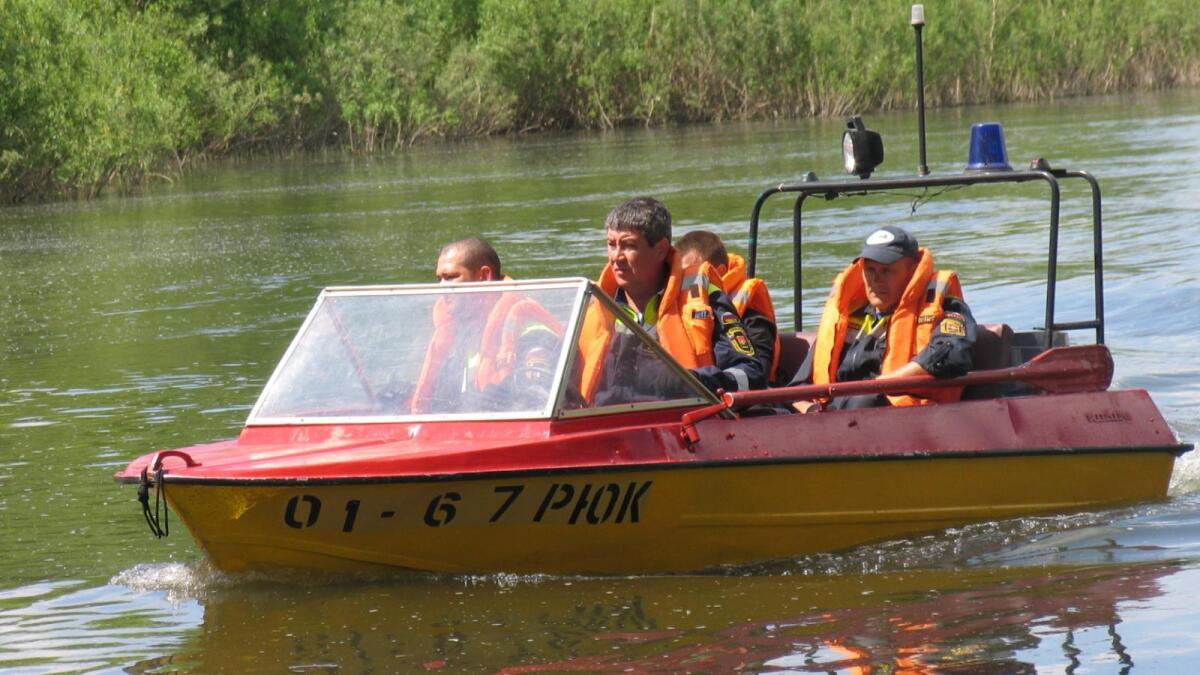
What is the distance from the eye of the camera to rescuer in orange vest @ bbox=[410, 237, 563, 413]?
6.67 metres

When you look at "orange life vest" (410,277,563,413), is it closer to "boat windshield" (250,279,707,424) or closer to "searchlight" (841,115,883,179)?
"boat windshield" (250,279,707,424)

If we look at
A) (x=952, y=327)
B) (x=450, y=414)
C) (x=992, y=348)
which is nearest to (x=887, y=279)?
(x=952, y=327)

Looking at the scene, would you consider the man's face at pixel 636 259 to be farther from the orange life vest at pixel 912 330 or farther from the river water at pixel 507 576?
the river water at pixel 507 576

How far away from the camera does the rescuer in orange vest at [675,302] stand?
716cm

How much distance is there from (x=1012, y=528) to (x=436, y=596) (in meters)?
2.40

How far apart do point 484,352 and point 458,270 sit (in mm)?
832

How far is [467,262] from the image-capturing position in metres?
7.48

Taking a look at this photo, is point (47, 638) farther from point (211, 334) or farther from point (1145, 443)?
point (211, 334)

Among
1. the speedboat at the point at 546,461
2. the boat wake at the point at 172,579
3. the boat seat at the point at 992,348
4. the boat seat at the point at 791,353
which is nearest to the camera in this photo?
Result: the speedboat at the point at 546,461

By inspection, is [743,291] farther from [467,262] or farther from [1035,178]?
[1035,178]

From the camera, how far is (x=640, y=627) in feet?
21.0

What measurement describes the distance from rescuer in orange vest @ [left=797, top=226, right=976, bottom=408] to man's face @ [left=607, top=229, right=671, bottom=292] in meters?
0.83

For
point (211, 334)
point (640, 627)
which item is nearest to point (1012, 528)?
point (640, 627)

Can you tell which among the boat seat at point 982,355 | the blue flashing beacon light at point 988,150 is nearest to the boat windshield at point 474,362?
the boat seat at point 982,355
